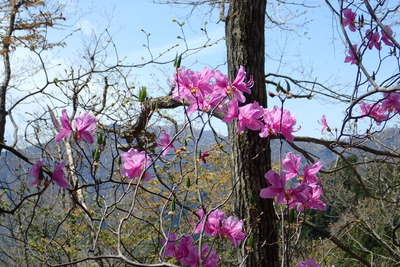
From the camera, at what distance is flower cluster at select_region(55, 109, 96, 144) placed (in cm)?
112

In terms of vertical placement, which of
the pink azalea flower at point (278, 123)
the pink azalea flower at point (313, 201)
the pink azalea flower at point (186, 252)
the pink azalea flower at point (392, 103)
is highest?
the pink azalea flower at point (392, 103)

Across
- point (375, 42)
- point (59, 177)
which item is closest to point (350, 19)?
point (375, 42)

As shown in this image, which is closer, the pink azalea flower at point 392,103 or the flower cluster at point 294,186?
the flower cluster at point 294,186

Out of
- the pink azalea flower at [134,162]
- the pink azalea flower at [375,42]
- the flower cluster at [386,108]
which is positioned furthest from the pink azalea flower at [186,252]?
the pink azalea flower at [375,42]

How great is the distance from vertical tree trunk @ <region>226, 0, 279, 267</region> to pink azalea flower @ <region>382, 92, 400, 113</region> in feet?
1.66

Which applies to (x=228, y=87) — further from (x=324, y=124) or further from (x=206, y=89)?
(x=324, y=124)

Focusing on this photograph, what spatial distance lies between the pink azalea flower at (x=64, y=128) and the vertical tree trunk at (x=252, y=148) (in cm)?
84

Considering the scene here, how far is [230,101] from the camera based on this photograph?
1.22m

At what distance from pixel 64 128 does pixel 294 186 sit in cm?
61

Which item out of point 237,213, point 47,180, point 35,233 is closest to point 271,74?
point 237,213

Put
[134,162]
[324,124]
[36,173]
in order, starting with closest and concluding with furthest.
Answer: [36,173]
[134,162]
[324,124]

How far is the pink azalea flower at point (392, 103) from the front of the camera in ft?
4.87

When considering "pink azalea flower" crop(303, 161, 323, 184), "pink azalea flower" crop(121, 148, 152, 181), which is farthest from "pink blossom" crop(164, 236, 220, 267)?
"pink azalea flower" crop(303, 161, 323, 184)

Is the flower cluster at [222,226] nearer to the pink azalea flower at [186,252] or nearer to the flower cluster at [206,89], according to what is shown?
the pink azalea flower at [186,252]
